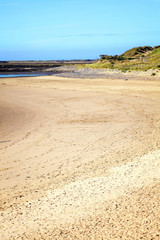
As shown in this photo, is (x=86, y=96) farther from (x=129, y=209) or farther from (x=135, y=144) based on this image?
(x=129, y=209)

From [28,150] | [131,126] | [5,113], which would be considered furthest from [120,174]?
[5,113]

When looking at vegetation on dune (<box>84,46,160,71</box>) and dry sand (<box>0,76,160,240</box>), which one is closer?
dry sand (<box>0,76,160,240</box>)

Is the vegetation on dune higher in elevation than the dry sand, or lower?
higher

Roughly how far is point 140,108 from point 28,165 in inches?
325

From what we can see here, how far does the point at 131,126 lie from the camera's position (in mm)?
10836

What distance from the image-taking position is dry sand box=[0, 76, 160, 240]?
4445 mm

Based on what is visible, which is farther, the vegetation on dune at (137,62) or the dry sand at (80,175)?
the vegetation on dune at (137,62)

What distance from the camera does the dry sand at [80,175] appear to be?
4445 mm

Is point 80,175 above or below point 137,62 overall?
below

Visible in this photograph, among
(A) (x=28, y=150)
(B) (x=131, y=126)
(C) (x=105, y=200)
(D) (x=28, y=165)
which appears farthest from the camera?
(B) (x=131, y=126)

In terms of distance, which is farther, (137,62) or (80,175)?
(137,62)

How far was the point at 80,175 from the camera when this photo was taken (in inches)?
254

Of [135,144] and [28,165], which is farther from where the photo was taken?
[135,144]

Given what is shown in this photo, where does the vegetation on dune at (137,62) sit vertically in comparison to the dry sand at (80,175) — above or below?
above
